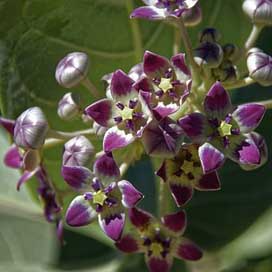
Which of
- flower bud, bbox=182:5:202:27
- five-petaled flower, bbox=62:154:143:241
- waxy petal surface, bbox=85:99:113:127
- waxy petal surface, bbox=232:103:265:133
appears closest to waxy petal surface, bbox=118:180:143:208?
five-petaled flower, bbox=62:154:143:241

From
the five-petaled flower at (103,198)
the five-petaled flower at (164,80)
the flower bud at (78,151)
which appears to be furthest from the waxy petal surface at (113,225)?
the five-petaled flower at (164,80)

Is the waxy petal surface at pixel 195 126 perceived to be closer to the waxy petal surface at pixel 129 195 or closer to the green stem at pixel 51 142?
the waxy petal surface at pixel 129 195

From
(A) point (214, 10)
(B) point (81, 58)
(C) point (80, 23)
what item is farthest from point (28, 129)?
(A) point (214, 10)

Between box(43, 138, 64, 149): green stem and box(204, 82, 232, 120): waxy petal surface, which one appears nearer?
box(204, 82, 232, 120): waxy petal surface

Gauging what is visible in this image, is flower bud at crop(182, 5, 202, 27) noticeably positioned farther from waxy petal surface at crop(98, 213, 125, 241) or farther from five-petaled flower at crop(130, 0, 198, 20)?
waxy petal surface at crop(98, 213, 125, 241)

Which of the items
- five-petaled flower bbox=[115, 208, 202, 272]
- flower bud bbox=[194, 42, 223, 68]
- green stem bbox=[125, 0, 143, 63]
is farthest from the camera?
green stem bbox=[125, 0, 143, 63]

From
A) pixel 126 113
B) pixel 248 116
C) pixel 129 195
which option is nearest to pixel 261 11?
pixel 248 116

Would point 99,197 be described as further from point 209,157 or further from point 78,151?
point 209,157
